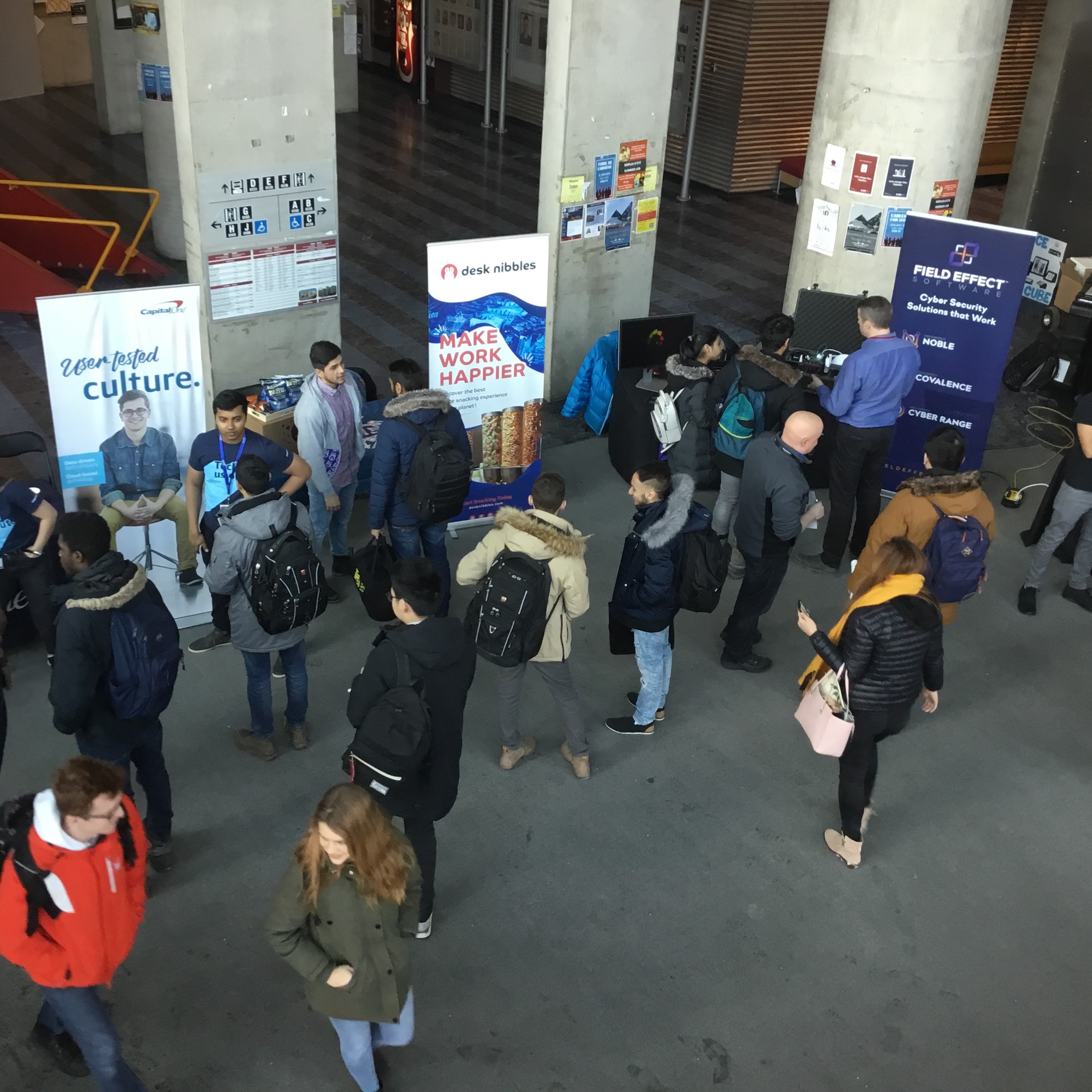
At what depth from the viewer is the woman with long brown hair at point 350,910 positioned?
3.25 m

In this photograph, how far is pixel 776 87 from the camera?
14.9 m

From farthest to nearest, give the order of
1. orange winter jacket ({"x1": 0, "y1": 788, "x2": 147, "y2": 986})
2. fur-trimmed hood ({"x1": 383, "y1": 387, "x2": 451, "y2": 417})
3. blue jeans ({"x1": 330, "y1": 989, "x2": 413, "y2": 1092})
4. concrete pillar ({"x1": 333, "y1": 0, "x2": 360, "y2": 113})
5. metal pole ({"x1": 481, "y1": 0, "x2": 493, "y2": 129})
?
concrete pillar ({"x1": 333, "y1": 0, "x2": 360, "y2": 113}) → metal pole ({"x1": 481, "y1": 0, "x2": 493, "y2": 129}) → fur-trimmed hood ({"x1": 383, "y1": 387, "x2": 451, "y2": 417}) → blue jeans ({"x1": 330, "y1": 989, "x2": 413, "y2": 1092}) → orange winter jacket ({"x1": 0, "y1": 788, "x2": 147, "y2": 986})

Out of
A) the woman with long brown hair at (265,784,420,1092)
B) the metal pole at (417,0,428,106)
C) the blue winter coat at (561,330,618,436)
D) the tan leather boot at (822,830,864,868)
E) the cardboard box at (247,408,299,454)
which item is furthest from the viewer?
the metal pole at (417,0,428,106)

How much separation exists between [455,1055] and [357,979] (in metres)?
1.05

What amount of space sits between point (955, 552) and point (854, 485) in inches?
65.0

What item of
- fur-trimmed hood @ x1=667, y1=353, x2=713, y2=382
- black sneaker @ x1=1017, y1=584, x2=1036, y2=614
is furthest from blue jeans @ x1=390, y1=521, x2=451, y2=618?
black sneaker @ x1=1017, y1=584, x2=1036, y2=614

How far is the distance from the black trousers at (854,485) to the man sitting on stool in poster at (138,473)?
3977 mm

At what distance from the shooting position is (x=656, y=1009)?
14.8 feet

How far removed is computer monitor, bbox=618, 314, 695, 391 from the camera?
8375 millimetres

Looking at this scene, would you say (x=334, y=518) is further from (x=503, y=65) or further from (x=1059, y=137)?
(x=503, y=65)

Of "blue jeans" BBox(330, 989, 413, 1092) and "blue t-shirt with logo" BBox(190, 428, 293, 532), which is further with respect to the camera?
"blue t-shirt with logo" BBox(190, 428, 293, 532)

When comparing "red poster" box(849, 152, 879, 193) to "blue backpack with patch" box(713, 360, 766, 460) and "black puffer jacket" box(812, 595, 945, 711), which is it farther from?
"black puffer jacket" box(812, 595, 945, 711)

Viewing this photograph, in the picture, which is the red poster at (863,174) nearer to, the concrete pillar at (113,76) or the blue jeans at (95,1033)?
the blue jeans at (95,1033)

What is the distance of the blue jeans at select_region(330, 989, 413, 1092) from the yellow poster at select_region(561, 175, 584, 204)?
6434 millimetres
